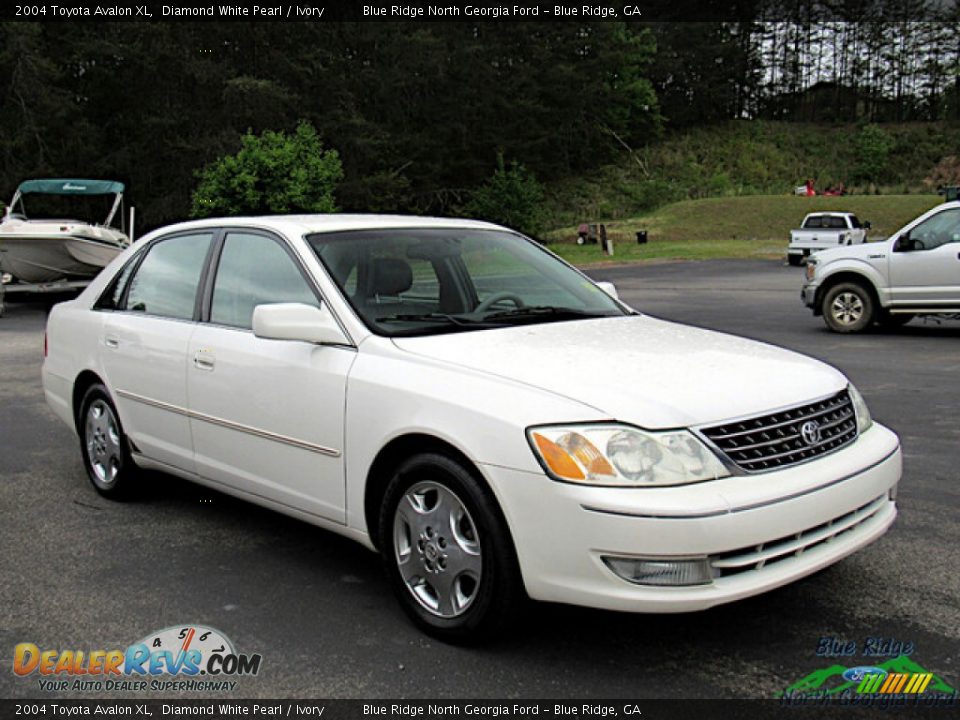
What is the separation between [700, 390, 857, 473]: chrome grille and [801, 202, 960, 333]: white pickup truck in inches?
398

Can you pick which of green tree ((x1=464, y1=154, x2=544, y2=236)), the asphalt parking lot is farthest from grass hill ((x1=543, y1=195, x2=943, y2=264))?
the asphalt parking lot

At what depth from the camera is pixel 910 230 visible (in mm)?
13391

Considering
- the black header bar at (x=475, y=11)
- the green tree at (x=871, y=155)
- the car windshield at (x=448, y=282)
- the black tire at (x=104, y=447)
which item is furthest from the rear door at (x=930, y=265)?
the green tree at (x=871, y=155)

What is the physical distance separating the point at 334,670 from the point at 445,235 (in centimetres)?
235

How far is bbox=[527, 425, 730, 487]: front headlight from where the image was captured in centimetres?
325

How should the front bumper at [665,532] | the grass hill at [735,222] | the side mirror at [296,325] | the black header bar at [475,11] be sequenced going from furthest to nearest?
the grass hill at [735,222]
the black header bar at [475,11]
the side mirror at [296,325]
the front bumper at [665,532]

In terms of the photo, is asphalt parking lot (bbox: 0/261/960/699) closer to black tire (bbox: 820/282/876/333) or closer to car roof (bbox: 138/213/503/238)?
car roof (bbox: 138/213/503/238)

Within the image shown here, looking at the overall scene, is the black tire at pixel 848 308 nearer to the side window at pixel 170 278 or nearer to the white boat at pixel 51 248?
the side window at pixel 170 278

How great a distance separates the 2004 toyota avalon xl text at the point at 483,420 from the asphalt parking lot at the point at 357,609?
0.28m

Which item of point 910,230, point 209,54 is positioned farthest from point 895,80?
point 910,230

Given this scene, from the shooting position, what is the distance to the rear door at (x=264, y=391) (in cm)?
410

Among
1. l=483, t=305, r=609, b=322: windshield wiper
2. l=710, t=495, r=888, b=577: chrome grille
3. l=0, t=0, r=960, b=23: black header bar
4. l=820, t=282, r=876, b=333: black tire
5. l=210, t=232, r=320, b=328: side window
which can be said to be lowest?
l=820, t=282, r=876, b=333: black tire

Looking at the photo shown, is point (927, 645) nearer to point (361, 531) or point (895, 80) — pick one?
point (361, 531)

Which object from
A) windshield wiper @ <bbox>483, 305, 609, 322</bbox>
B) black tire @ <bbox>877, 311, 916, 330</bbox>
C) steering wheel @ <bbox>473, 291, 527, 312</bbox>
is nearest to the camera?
windshield wiper @ <bbox>483, 305, 609, 322</bbox>
